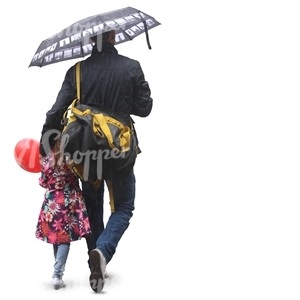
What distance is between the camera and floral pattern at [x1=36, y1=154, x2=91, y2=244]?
681 cm

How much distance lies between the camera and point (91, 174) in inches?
267

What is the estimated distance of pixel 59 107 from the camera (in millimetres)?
6910

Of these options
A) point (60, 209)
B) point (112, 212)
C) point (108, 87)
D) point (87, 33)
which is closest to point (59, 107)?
point (108, 87)

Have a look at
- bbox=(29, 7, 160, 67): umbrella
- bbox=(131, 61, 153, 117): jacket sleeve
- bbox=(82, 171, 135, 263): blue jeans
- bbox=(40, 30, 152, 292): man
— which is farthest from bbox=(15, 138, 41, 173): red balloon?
bbox=(131, 61, 153, 117): jacket sleeve

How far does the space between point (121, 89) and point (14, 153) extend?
1025 millimetres

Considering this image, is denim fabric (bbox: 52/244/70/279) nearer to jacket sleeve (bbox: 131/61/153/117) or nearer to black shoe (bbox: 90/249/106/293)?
black shoe (bbox: 90/249/106/293)

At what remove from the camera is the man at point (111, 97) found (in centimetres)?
687

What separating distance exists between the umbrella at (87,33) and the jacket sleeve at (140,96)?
0.28 metres

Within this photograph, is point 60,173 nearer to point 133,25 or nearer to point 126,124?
point 126,124

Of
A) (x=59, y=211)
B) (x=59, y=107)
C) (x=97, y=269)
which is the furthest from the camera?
(x=59, y=107)

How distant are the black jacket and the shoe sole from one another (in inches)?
36.8

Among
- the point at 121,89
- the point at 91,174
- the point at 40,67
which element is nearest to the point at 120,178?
the point at 91,174

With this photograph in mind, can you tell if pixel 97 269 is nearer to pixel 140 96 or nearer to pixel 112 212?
pixel 112 212

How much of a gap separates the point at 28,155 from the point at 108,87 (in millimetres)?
851
